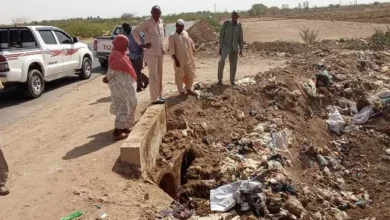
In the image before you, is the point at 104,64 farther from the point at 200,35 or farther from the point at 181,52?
the point at 200,35

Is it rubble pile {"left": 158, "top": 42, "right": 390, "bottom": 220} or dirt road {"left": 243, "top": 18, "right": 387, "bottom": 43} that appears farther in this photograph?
dirt road {"left": 243, "top": 18, "right": 387, "bottom": 43}

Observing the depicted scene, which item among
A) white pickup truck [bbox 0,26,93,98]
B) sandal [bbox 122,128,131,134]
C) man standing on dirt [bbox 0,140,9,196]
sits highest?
white pickup truck [bbox 0,26,93,98]

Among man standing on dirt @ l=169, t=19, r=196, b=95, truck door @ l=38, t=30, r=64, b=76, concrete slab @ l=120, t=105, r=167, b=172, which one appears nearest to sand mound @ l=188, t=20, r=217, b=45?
truck door @ l=38, t=30, r=64, b=76

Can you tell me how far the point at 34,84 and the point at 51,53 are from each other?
3.62ft

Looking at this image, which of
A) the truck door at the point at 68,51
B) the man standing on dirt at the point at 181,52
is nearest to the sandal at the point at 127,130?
the man standing on dirt at the point at 181,52

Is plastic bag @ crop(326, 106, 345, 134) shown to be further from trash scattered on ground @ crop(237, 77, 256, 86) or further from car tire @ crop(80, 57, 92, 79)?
car tire @ crop(80, 57, 92, 79)

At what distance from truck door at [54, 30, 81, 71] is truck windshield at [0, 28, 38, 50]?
1.00 metres

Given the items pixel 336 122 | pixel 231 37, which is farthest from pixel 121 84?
pixel 336 122

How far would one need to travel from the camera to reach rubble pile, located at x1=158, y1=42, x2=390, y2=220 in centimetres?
563

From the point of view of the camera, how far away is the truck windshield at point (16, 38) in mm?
10664

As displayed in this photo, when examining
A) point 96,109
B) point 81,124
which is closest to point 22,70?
point 96,109

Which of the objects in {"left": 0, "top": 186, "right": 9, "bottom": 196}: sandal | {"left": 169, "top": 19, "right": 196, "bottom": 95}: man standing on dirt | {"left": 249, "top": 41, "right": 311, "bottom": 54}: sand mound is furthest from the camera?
{"left": 249, "top": 41, "right": 311, "bottom": 54}: sand mound

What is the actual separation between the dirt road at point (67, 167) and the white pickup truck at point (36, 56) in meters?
0.88

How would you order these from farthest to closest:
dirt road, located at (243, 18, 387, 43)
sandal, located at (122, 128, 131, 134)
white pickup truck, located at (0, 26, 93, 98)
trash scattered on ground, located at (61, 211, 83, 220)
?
1. dirt road, located at (243, 18, 387, 43)
2. white pickup truck, located at (0, 26, 93, 98)
3. sandal, located at (122, 128, 131, 134)
4. trash scattered on ground, located at (61, 211, 83, 220)
